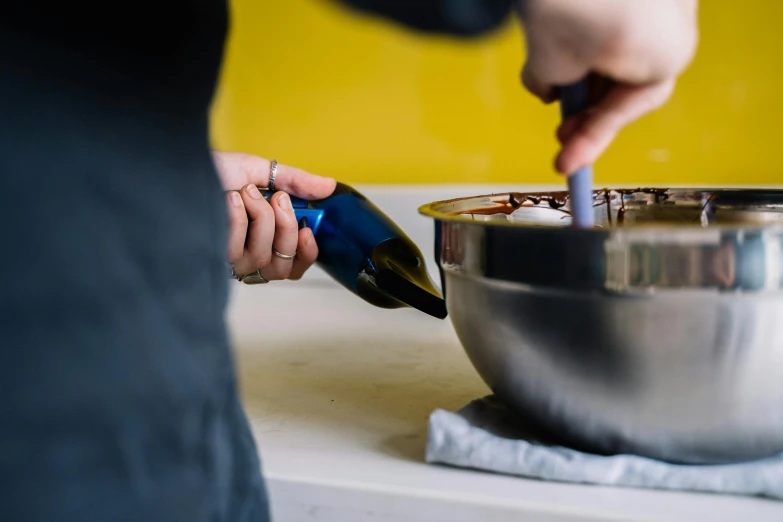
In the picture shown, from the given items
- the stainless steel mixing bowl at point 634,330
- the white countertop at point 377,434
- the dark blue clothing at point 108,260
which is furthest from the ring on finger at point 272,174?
the dark blue clothing at point 108,260

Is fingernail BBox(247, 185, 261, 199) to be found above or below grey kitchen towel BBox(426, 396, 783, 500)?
above

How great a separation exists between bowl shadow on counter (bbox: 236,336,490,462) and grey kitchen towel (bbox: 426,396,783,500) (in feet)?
0.11

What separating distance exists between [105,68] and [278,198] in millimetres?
401

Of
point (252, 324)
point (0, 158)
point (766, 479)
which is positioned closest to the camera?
point (0, 158)

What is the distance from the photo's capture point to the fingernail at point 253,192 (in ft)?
2.25

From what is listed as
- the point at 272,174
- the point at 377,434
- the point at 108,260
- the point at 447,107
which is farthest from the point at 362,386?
the point at 447,107

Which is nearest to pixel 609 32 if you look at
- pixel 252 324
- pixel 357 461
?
pixel 357 461

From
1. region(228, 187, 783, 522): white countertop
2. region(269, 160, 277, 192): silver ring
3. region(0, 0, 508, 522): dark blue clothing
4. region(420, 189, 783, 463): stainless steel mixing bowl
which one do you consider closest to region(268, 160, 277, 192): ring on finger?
region(269, 160, 277, 192): silver ring

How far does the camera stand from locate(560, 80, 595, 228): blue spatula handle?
414 millimetres

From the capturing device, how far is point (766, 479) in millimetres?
434

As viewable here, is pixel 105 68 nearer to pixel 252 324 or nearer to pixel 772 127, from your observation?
pixel 252 324

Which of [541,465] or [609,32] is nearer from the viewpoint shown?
[609,32]

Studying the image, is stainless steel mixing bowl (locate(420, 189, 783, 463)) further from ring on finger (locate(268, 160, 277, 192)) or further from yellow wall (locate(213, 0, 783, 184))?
yellow wall (locate(213, 0, 783, 184))

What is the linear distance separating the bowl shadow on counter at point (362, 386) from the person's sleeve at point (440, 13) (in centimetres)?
33
